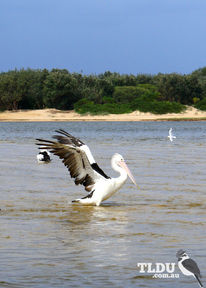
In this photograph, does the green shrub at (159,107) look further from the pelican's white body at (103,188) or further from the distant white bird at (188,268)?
the distant white bird at (188,268)

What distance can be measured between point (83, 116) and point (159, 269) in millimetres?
61445

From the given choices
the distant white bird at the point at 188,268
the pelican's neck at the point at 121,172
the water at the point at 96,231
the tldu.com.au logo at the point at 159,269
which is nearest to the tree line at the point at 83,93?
the water at the point at 96,231

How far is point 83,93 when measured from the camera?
71500mm

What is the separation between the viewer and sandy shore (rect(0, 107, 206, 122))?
6366 cm

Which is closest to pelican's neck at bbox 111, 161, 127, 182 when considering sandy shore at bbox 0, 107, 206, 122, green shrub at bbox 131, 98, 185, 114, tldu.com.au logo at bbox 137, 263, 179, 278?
tldu.com.au logo at bbox 137, 263, 179, 278

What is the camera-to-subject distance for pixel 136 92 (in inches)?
2992

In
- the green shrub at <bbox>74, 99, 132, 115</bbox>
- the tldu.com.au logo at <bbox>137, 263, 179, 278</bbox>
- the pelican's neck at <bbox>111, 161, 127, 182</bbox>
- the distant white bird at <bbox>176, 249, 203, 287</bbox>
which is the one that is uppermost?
the green shrub at <bbox>74, 99, 132, 115</bbox>

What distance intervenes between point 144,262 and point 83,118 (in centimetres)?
6086

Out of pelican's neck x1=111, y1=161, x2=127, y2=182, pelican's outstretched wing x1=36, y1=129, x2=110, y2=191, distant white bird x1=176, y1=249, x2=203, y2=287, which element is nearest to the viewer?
distant white bird x1=176, y1=249, x2=203, y2=287

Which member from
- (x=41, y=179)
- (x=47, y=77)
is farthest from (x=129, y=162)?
(x=47, y=77)

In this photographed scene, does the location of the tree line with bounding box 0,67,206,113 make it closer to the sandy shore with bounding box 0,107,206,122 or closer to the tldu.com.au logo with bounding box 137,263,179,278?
the sandy shore with bounding box 0,107,206,122

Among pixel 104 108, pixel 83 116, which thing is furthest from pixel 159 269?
pixel 83 116

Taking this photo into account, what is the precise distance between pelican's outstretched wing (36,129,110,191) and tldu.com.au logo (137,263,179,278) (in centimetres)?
345

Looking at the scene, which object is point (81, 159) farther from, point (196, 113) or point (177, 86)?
point (177, 86)
